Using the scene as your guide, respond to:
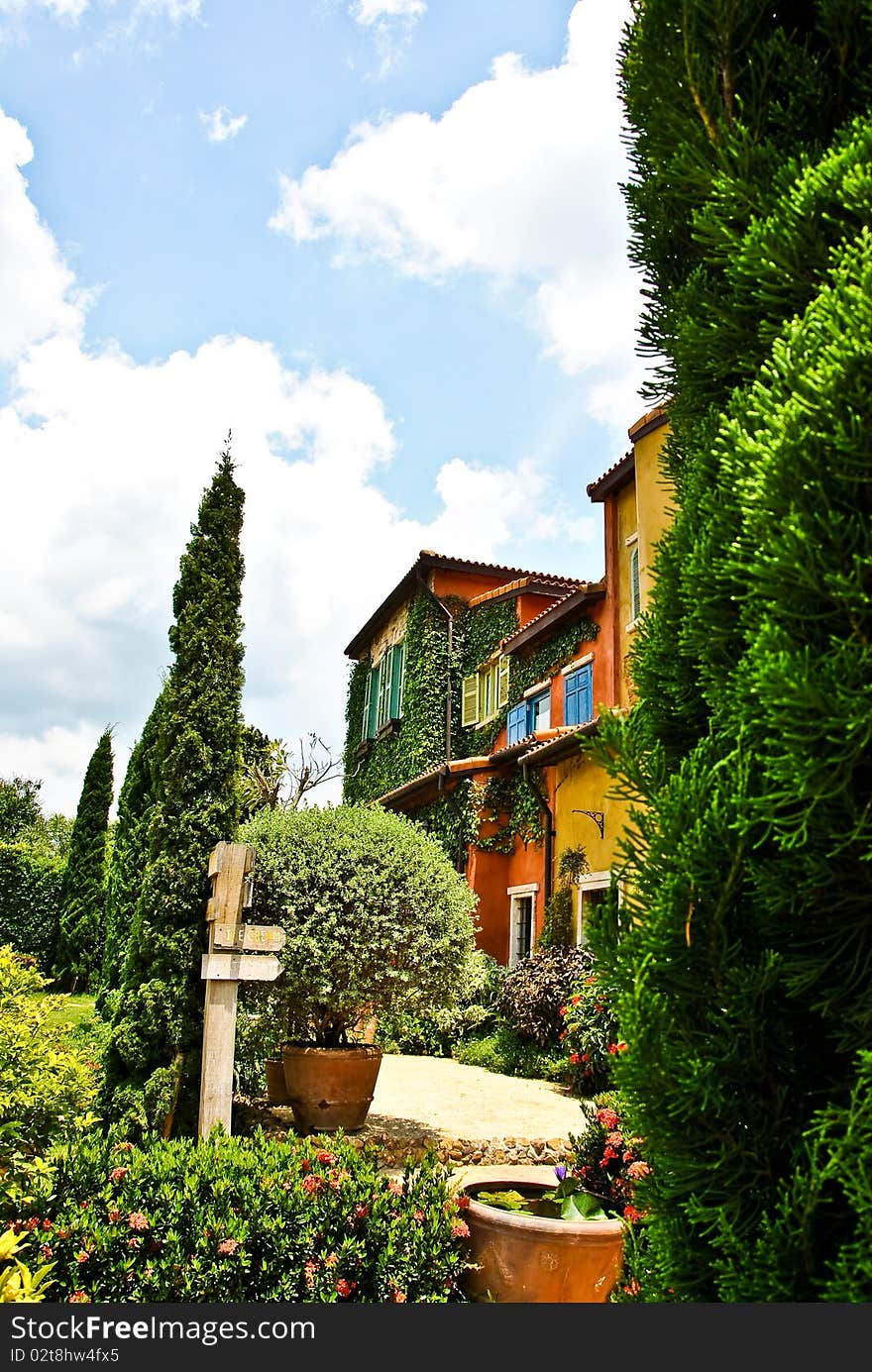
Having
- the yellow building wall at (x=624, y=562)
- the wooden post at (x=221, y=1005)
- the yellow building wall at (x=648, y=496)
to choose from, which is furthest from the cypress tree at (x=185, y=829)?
the yellow building wall at (x=624, y=562)

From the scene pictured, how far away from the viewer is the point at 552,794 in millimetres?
14883

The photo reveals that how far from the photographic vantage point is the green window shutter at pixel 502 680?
18781 mm

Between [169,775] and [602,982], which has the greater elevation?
[169,775]

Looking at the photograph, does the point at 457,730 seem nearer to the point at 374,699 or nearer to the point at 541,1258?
the point at 374,699

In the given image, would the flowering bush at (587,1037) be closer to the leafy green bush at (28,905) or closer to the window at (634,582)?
the window at (634,582)

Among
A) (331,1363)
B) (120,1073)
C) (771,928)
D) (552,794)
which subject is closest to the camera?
(331,1363)

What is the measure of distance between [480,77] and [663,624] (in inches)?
164

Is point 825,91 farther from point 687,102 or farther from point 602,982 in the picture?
point 602,982

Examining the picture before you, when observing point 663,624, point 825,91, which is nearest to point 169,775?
point 663,624

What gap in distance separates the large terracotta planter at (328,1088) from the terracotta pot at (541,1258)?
386 cm

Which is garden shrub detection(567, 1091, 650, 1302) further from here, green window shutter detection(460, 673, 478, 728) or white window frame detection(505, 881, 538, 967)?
green window shutter detection(460, 673, 478, 728)

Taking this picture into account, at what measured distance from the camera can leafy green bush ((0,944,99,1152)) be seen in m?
4.74

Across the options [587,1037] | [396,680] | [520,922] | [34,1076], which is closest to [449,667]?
[396,680]

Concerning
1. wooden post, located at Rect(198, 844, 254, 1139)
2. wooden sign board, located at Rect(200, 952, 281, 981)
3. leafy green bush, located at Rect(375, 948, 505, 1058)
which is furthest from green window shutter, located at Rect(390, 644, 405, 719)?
wooden sign board, located at Rect(200, 952, 281, 981)
